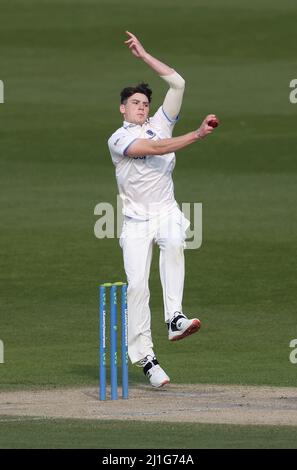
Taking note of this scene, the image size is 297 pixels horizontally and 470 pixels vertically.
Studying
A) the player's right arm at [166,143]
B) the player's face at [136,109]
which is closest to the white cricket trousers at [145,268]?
the player's right arm at [166,143]

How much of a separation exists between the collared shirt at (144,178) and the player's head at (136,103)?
0.27 ft

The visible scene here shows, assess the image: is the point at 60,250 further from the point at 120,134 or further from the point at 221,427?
the point at 221,427

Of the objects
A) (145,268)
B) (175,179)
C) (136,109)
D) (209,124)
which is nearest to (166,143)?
(209,124)

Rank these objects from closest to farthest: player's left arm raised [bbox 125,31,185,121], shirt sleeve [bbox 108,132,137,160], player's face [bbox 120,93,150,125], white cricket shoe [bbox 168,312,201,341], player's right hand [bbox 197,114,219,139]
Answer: player's right hand [bbox 197,114,219,139]
white cricket shoe [bbox 168,312,201,341]
shirt sleeve [bbox 108,132,137,160]
player's left arm raised [bbox 125,31,185,121]
player's face [bbox 120,93,150,125]

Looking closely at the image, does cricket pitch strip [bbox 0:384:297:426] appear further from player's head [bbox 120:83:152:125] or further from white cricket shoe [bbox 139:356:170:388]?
player's head [bbox 120:83:152:125]

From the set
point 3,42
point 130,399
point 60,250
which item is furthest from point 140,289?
point 3,42

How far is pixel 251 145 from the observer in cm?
2736

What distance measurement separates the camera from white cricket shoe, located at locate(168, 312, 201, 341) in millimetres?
11230

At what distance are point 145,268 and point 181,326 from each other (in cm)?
55

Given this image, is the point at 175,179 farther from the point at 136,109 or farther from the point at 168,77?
the point at 168,77

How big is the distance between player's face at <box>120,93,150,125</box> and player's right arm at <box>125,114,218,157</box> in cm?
37

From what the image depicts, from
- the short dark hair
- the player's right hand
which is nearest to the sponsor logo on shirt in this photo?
the short dark hair

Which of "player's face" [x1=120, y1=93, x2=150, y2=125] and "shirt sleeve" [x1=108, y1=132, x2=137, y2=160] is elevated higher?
"player's face" [x1=120, y1=93, x2=150, y2=125]
